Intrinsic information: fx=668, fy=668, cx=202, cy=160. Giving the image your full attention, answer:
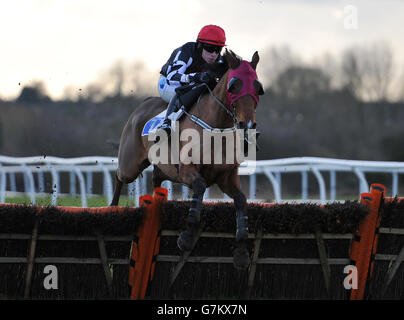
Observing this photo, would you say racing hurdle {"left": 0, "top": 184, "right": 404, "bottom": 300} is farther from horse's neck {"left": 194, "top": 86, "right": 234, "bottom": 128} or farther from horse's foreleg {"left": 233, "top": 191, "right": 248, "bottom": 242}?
horse's neck {"left": 194, "top": 86, "right": 234, "bottom": 128}

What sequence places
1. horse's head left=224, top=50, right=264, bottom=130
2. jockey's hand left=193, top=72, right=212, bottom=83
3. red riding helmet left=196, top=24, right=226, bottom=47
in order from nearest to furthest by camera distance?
horse's head left=224, top=50, right=264, bottom=130 < jockey's hand left=193, top=72, right=212, bottom=83 < red riding helmet left=196, top=24, right=226, bottom=47

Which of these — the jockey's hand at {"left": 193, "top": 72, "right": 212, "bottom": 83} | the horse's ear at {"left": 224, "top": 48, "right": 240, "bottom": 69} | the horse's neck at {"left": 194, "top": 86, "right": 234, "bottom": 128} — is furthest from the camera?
the jockey's hand at {"left": 193, "top": 72, "right": 212, "bottom": 83}

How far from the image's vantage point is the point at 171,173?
18.7ft

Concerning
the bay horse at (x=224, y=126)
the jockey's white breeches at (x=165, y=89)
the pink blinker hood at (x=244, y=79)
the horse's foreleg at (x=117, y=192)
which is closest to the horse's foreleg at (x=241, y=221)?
the bay horse at (x=224, y=126)

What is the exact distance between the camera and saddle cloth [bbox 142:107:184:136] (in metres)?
5.59

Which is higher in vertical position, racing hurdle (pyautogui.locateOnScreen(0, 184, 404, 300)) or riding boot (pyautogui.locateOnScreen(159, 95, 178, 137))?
riding boot (pyautogui.locateOnScreen(159, 95, 178, 137))

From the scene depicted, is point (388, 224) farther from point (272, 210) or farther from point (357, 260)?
point (272, 210)

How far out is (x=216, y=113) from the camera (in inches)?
205

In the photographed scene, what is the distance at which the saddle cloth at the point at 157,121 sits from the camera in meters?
5.59

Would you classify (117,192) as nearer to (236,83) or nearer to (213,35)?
(213,35)

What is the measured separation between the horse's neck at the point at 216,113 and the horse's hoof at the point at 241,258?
1.05 metres

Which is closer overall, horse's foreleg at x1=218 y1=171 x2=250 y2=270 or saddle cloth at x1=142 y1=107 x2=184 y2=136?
horse's foreleg at x1=218 y1=171 x2=250 y2=270

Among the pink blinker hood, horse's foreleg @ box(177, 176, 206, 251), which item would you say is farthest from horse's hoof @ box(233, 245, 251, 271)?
the pink blinker hood

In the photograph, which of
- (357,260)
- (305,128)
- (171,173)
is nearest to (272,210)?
(357,260)
